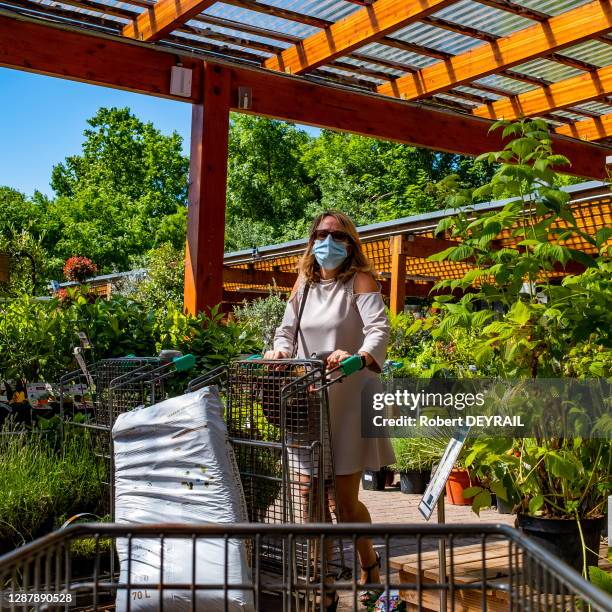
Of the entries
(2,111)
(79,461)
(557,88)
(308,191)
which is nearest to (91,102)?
(2,111)

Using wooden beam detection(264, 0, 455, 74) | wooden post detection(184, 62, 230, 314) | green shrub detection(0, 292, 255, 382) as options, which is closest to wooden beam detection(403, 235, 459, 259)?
wooden beam detection(264, 0, 455, 74)

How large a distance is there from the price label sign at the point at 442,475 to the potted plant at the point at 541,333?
100 millimetres

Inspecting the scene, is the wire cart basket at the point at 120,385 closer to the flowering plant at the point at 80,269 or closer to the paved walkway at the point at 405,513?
the paved walkway at the point at 405,513

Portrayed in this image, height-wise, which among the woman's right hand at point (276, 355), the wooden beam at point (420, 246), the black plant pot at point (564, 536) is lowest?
the black plant pot at point (564, 536)

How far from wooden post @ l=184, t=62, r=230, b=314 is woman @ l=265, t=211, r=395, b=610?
3.14 metres

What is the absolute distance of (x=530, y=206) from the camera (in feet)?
11.1

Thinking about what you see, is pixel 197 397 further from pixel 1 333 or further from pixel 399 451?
pixel 399 451

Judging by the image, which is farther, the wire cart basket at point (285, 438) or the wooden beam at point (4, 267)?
the wooden beam at point (4, 267)

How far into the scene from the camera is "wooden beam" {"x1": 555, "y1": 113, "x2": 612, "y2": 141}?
31.8 ft

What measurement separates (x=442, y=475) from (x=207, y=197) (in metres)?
4.56

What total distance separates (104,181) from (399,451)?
33.3 m

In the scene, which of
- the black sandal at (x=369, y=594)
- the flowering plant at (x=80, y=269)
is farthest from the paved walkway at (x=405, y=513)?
the flowering plant at (x=80, y=269)

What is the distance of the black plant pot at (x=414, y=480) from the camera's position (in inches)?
275

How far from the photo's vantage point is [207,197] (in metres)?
7.23
